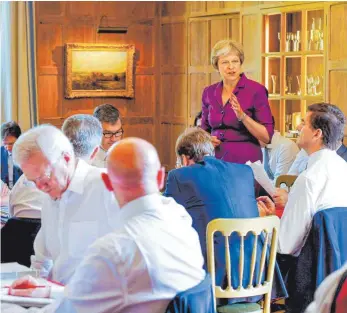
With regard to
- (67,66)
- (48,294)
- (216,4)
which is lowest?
(48,294)

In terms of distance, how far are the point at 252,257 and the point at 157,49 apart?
252 inches

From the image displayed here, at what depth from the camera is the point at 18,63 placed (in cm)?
870

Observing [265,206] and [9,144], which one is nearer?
[265,206]

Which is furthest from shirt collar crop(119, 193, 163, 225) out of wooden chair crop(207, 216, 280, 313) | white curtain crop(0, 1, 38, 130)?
white curtain crop(0, 1, 38, 130)

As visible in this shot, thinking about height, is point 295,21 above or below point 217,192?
above

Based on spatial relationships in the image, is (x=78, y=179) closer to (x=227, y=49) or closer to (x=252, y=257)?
(x=252, y=257)

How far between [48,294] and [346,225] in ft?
5.51

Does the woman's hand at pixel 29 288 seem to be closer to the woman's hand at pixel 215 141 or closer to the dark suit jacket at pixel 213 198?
the dark suit jacket at pixel 213 198

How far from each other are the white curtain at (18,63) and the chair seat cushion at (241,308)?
17.5ft

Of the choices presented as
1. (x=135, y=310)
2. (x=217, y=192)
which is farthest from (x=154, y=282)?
(x=217, y=192)

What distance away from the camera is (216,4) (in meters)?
8.71

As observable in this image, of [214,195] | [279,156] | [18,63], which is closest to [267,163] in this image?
[279,156]

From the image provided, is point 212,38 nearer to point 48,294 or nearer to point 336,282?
point 48,294

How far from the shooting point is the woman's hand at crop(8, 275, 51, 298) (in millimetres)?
2627
